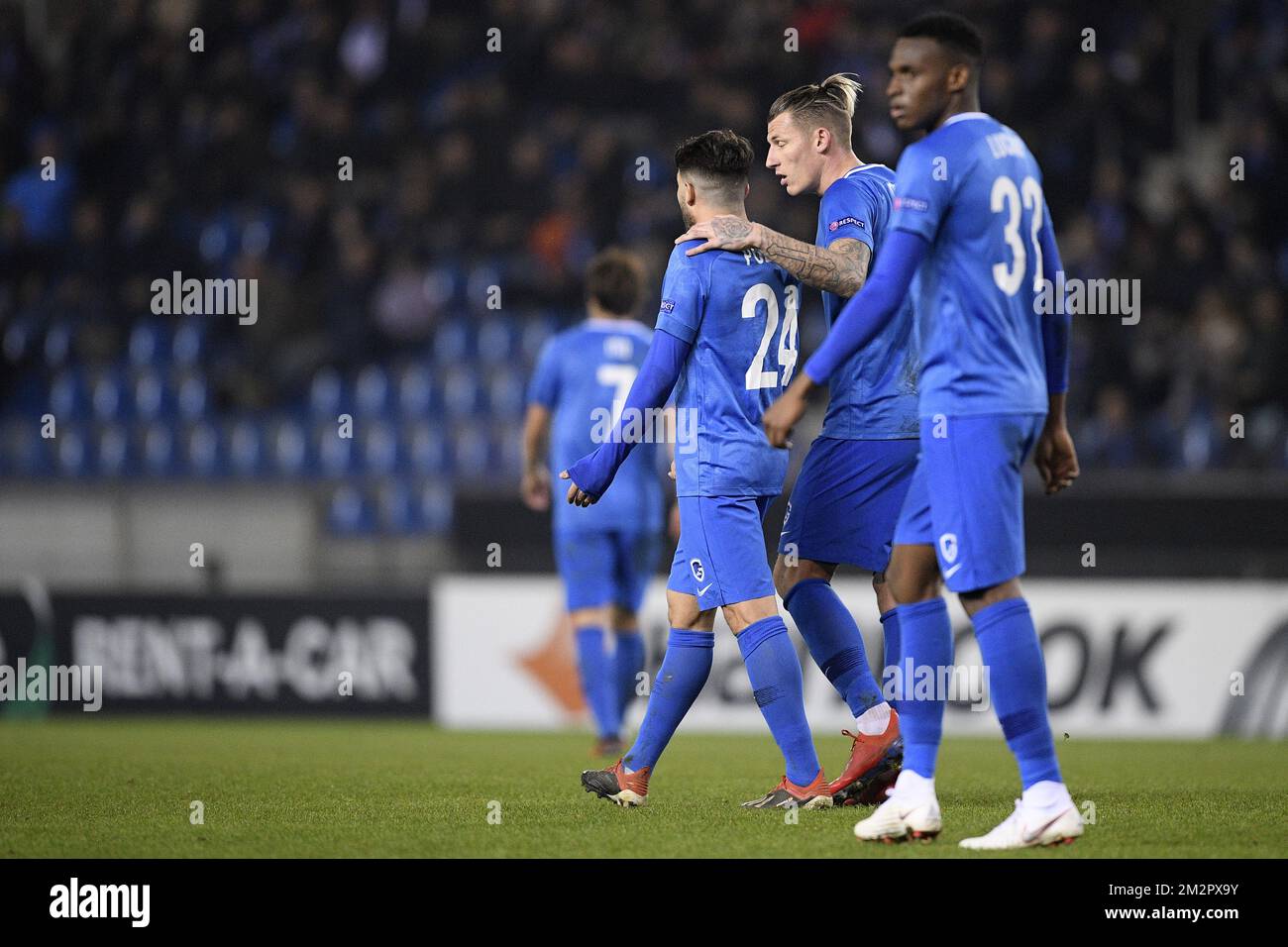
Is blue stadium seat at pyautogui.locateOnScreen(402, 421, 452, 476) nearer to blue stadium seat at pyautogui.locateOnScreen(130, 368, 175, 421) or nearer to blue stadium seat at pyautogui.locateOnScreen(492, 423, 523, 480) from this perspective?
blue stadium seat at pyautogui.locateOnScreen(492, 423, 523, 480)

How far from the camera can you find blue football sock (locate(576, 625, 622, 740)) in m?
8.74

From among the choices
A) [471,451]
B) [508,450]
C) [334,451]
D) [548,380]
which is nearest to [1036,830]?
[548,380]

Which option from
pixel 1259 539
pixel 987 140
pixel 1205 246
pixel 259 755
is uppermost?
pixel 1205 246

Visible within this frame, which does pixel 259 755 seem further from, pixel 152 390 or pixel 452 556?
pixel 152 390

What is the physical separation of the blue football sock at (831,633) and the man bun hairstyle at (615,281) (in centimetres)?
315

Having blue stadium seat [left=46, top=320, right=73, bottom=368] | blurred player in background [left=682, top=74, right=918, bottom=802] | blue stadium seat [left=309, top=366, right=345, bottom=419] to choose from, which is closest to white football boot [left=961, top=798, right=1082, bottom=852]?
blurred player in background [left=682, top=74, right=918, bottom=802]

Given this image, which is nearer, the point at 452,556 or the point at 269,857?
the point at 269,857

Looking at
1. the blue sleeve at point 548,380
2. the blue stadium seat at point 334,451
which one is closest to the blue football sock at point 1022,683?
the blue sleeve at point 548,380

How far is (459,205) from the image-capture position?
15.8 meters

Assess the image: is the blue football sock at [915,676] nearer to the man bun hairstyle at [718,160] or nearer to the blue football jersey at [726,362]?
the blue football jersey at [726,362]

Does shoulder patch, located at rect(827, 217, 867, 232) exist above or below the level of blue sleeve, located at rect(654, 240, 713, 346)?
above

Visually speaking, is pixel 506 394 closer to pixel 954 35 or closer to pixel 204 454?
pixel 204 454

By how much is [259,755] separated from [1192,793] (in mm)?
4480
